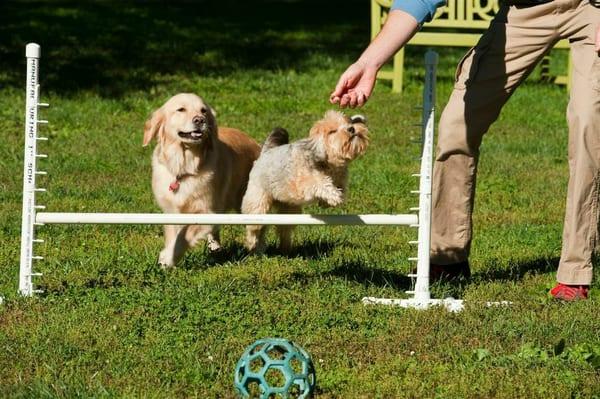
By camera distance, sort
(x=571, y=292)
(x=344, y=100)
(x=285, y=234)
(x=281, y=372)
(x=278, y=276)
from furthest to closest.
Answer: (x=285, y=234) → (x=278, y=276) → (x=571, y=292) → (x=344, y=100) → (x=281, y=372)

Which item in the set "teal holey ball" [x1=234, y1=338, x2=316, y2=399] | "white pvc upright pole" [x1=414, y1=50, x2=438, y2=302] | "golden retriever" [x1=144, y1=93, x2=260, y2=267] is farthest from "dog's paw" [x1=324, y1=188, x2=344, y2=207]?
"teal holey ball" [x1=234, y1=338, x2=316, y2=399]

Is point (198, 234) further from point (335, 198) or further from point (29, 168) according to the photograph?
point (29, 168)

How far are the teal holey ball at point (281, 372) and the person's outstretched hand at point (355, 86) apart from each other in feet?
4.49

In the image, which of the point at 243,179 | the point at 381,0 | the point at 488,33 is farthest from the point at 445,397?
the point at 381,0

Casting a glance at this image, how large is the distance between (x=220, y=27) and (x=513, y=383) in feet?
45.9

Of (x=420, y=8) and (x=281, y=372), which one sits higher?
(x=420, y=8)

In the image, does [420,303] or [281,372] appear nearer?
[281,372]

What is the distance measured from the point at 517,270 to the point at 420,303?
1.12 meters

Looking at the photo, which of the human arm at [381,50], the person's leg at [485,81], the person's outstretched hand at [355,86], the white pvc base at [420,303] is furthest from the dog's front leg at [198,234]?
the person's outstretched hand at [355,86]

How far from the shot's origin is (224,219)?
6055 mm

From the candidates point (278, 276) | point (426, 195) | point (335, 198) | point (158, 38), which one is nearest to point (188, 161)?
point (278, 276)

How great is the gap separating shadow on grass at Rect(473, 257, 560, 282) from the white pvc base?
648 mm

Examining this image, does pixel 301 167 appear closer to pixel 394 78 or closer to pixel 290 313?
pixel 290 313

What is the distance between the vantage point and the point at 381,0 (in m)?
13.6
